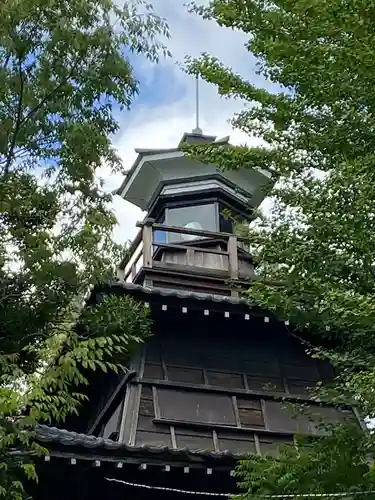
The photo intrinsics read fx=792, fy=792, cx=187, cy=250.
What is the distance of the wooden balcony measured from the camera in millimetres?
11484

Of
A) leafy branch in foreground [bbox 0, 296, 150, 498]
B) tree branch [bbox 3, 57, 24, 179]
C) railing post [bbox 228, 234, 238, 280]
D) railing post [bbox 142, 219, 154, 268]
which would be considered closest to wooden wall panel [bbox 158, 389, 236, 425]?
railing post [bbox 228, 234, 238, 280]

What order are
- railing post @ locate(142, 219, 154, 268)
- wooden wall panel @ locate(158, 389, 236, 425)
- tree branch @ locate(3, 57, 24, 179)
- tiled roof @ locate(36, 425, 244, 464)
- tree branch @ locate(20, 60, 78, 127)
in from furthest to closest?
1. railing post @ locate(142, 219, 154, 268)
2. wooden wall panel @ locate(158, 389, 236, 425)
3. tiled roof @ locate(36, 425, 244, 464)
4. tree branch @ locate(20, 60, 78, 127)
5. tree branch @ locate(3, 57, 24, 179)

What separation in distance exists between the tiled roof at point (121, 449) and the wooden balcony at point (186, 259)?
12.1 ft

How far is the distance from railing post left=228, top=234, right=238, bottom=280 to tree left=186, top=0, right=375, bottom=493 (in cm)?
447

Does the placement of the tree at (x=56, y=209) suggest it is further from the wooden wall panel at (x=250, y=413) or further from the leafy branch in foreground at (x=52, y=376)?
the wooden wall panel at (x=250, y=413)

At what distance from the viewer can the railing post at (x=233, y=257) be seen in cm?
1153

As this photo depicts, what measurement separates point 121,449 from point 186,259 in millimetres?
4701

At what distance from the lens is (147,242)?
37.9ft

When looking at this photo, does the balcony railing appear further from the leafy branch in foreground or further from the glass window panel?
the leafy branch in foreground

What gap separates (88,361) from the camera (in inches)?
245

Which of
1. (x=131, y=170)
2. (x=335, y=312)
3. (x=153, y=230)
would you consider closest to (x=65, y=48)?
(x=335, y=312)

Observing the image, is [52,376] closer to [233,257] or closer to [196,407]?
[196,407]

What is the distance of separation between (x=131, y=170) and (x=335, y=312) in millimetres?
8009

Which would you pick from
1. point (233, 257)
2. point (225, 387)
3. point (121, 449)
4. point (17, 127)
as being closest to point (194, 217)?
point (233, 257)
